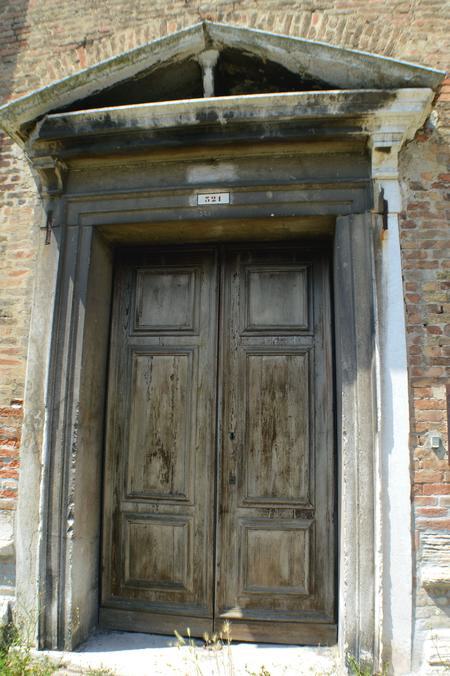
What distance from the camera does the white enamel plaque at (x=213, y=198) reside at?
348 centimetres

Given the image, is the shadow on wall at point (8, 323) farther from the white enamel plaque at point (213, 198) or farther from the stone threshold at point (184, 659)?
the white enamel plaque at point (213, 198)

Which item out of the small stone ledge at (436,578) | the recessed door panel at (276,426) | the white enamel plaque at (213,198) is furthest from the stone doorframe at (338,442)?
the white enamel plaque at (213,198)

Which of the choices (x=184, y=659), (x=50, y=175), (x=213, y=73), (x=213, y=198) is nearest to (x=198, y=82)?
(x=213, y=73)

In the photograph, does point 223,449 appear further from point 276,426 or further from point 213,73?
point 213,73

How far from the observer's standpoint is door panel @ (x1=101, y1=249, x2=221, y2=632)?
3627mm

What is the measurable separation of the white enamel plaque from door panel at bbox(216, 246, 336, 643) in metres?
0.58

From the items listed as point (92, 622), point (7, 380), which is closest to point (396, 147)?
point (7, 380)

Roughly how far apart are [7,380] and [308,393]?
86.6 inches

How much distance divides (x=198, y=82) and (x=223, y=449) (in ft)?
8.90

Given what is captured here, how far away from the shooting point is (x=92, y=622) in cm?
359

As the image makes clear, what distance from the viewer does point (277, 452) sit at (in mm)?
3639

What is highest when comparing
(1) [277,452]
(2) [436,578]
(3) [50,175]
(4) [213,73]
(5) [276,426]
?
(4) [213,73]

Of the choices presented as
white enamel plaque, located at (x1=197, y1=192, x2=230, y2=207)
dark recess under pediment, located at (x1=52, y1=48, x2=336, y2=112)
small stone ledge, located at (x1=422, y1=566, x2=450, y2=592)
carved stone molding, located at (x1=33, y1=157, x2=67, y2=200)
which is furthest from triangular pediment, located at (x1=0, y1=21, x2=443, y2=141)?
small stone ledge, located at (x1=422, y1=566, x2=450, y2=592)

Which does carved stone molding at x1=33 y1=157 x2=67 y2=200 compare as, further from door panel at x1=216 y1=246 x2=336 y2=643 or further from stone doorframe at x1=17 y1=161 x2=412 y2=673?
door panel at x1=216 y1=246 x2=336 y2=643
